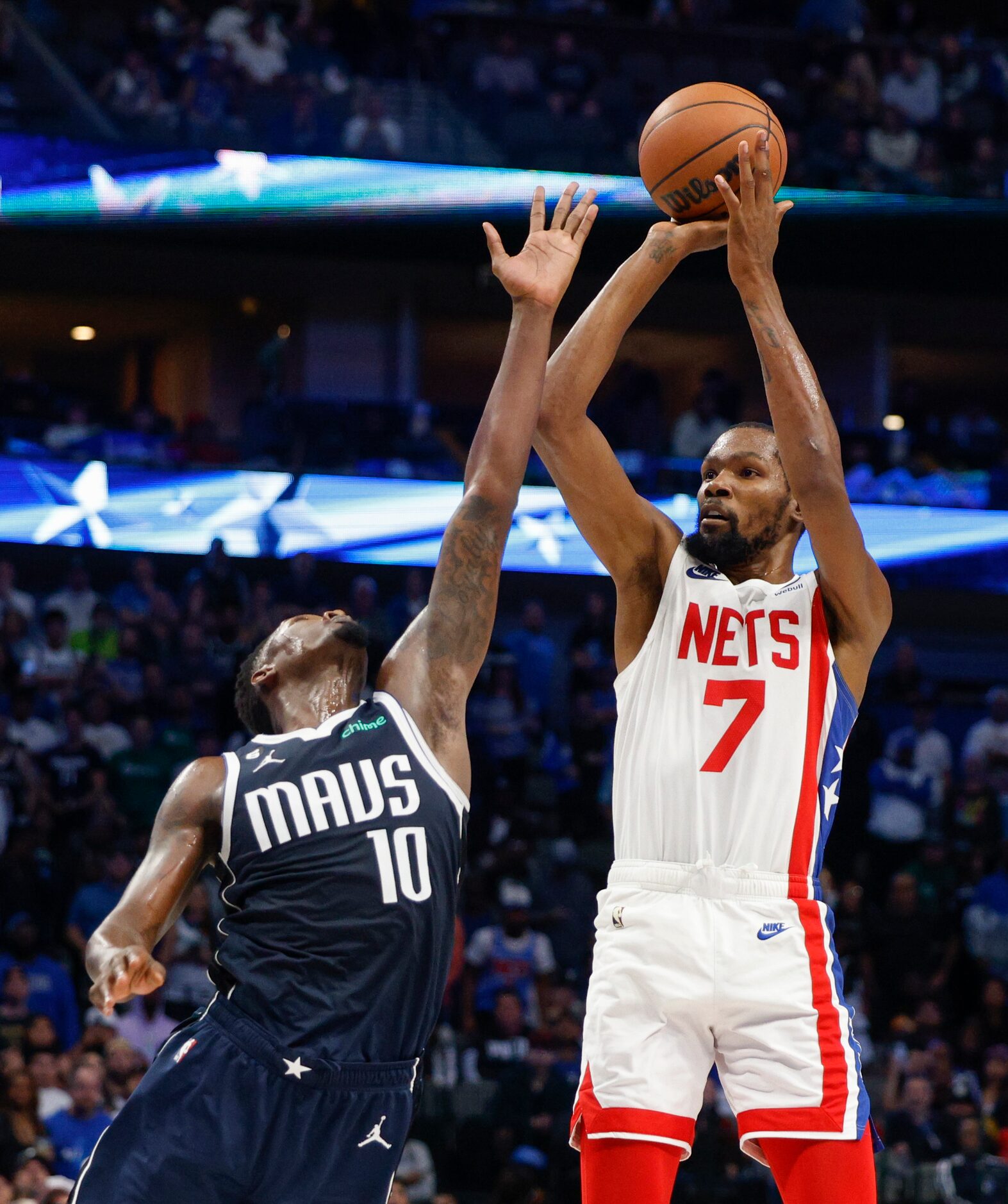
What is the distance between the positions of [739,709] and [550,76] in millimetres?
14973

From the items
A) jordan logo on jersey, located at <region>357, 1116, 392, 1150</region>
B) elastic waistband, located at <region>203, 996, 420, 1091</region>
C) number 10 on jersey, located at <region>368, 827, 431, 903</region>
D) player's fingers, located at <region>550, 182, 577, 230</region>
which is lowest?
Answer: jordan logo on jersey, located at <region>357, 1116, 392, 1150</region>

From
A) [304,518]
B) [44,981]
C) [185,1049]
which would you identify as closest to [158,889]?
[185,1049]

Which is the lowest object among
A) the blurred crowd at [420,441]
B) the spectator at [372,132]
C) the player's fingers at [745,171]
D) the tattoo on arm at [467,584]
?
the tattoo on arm at [467,584]

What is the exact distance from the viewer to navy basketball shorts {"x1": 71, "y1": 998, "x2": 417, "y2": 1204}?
10.6 ft

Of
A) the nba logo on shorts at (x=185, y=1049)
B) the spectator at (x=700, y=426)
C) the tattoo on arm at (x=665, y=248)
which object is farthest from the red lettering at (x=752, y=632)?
the spectator at (x=700, y=426)

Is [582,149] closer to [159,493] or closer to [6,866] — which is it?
[159,493]

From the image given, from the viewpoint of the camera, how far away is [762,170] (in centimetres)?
443

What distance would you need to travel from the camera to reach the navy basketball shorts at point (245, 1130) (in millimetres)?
3232

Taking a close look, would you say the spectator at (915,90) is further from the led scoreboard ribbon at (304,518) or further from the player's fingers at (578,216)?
the player's fingers at (578,216)

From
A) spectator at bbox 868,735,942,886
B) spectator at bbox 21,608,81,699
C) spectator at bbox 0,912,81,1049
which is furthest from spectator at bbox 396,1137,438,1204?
spectator at bbox 868,735,942,886

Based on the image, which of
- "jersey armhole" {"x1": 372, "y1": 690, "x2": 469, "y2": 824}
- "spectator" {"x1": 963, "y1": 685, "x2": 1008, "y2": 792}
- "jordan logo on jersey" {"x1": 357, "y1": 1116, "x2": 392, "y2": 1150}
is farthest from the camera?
"spectator" {"x1": 963, "y1": 685, "x2": 1008, "y2": 792}

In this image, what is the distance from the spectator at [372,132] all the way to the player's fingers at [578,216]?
1288cm

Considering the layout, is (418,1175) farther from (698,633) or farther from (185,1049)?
(185,1049)

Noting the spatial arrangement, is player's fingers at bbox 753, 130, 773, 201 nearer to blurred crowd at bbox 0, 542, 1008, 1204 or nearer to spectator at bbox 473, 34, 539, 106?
blurred crowd at bbox 0, 542, 1008, 1204
